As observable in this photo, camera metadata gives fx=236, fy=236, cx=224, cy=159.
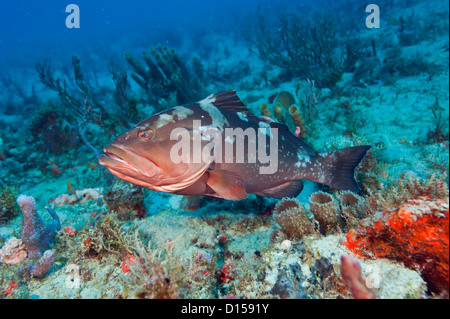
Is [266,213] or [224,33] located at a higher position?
[224,33]

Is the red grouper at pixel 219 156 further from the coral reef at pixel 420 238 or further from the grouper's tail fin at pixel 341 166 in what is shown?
the coral reef at pixel 420 238

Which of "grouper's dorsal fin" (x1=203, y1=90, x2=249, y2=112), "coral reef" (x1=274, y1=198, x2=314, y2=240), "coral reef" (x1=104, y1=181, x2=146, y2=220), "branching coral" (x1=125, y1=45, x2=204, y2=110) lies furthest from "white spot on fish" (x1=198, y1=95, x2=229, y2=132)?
"branching coral" (x1=125, y1=45, x2=204, y2=110)

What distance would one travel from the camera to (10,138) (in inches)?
309

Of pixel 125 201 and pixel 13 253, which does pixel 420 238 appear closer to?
pixel 125 201

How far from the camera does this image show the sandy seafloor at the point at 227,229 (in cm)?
210

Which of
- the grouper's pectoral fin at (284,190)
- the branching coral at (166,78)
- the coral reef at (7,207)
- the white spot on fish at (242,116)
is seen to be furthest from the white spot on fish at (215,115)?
the branching coral at (166,78)

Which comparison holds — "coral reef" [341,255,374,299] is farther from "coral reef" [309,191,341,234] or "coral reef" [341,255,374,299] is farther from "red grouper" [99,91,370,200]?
"red grouper" [99,91,370,200]

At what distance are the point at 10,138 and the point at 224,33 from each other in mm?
22721

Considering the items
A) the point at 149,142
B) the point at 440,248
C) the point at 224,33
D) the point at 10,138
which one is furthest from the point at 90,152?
the point at 224,33

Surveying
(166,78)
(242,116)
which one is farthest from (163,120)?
(166,78)

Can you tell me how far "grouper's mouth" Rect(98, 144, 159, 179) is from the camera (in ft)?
7.84

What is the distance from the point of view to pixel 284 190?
3463 millimetres

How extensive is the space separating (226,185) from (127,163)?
1.12m
